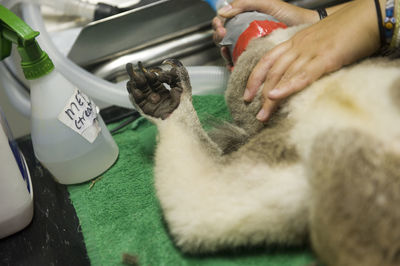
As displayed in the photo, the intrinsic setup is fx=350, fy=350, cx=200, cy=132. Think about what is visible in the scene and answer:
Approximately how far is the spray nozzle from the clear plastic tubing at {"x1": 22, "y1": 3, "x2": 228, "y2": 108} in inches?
10.4

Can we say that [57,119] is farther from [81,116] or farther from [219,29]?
[219,29]

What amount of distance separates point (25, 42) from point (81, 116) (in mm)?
229

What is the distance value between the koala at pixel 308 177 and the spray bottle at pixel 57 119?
0.69 ft

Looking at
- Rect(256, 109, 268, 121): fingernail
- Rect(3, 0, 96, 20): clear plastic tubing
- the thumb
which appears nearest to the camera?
Rect(256, 109, 268, 121): fingernail

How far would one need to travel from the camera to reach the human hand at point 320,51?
0.78 meters

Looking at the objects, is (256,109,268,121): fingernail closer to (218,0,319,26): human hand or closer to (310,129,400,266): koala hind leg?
(310,129,400,266): koala hind leg

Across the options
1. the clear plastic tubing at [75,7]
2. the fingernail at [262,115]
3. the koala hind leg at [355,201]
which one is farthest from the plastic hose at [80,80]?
the koala hind leg at [355,201]

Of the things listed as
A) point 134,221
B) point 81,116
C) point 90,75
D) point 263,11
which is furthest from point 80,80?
point 263,11

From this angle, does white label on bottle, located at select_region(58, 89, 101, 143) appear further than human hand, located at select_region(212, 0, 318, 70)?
No

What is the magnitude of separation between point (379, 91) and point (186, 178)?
425 mm

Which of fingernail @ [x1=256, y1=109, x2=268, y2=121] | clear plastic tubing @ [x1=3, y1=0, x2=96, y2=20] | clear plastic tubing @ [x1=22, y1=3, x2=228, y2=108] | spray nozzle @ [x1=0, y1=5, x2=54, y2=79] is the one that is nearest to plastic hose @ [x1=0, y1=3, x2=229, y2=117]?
clear plastic tubing @ [x1=22, y1=3, x2=228, y2=108]

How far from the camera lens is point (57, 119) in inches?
34.3

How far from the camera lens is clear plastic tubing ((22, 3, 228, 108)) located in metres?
1.10

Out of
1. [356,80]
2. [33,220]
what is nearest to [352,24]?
[356,80]
